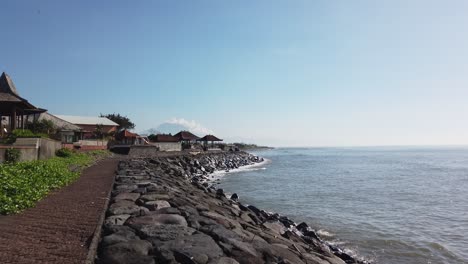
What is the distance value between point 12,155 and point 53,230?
27.2 feet

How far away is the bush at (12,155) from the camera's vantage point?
480 inches

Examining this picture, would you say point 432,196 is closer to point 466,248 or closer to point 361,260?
point 466,248

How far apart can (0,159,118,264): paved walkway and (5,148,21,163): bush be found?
4.77 meters

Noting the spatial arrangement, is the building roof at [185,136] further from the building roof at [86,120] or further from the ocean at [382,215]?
the ocean at [382,215]

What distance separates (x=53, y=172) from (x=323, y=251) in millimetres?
8189

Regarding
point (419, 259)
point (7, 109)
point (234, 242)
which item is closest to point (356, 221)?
point (419, 259)

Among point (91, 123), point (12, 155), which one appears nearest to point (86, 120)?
point (91, 123)

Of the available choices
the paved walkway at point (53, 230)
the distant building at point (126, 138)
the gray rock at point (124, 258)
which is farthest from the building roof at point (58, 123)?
the gray rock at point (124, 258)

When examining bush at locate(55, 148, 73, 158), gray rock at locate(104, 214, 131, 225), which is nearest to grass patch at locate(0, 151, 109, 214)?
gray rock at locate(104, 214, 131, 225)

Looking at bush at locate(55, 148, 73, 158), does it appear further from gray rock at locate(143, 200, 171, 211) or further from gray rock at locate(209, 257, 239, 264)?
gray rock at locate(209, 257, 239, 264)

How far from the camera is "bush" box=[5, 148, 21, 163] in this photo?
40.0ft

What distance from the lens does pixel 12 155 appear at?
12.4 m

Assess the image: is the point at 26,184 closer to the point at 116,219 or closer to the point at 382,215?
the point at 116,219

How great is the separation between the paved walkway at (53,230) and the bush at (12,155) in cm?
477
